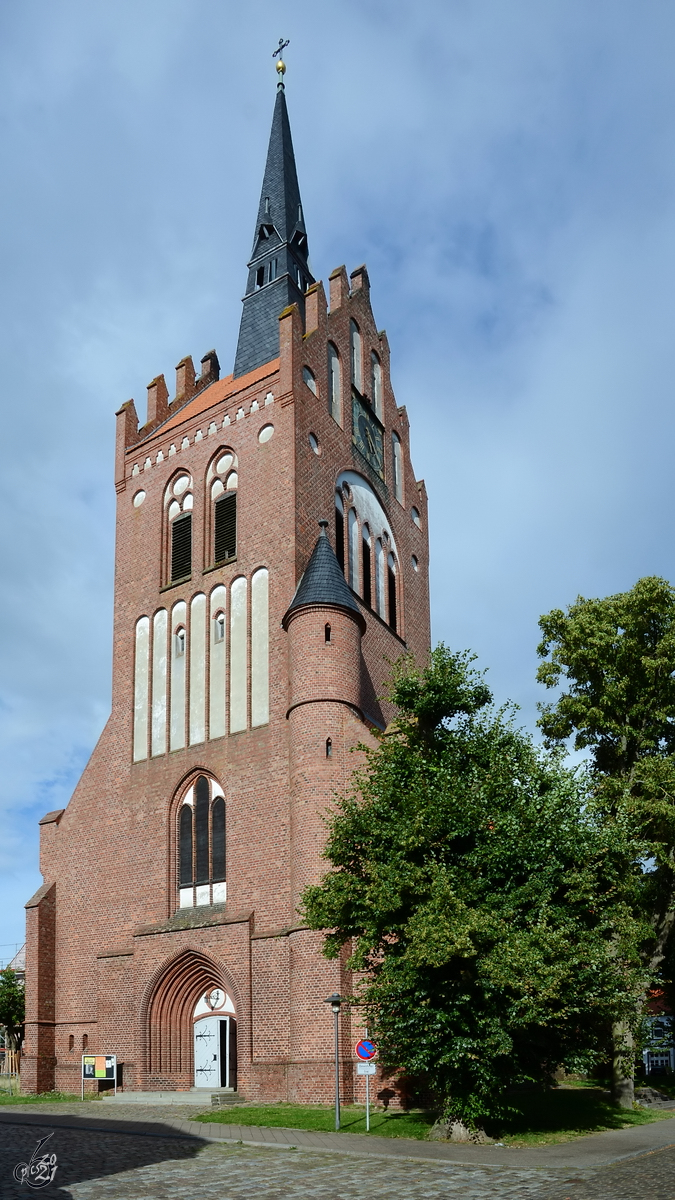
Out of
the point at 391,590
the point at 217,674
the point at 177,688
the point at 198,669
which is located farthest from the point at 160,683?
the point at 391,590

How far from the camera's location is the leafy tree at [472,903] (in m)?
16.6

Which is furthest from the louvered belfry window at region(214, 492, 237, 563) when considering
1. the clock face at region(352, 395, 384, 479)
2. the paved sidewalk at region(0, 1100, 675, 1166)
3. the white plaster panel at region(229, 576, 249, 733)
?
the paved sidewalk at region(0, 1100, 675, 1166)

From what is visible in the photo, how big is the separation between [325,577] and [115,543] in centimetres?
944

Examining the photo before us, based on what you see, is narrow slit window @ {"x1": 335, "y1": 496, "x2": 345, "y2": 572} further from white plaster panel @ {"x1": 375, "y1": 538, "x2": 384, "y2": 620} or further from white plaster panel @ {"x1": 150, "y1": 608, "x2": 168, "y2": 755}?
white plaster panel @ {"x1": 150, "y1": 608, "x2": 168, "y2": 755}

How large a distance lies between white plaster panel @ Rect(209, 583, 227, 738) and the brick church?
62mm

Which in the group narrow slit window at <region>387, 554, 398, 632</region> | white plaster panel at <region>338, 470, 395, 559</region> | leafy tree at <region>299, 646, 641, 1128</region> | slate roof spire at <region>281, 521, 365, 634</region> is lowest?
leafy tree at <region>299, 646, 641, 1128</region>

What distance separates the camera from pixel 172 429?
1330 inches

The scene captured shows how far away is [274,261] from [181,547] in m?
12.6

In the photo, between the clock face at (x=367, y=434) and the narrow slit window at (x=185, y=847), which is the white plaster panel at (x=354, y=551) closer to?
the clock face at (x=367, y=434)

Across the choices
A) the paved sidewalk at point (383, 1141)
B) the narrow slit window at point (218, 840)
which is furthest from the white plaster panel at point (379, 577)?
the paved sidewalk at point (383, 1141)

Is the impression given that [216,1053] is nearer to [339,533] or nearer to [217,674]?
[217,674]

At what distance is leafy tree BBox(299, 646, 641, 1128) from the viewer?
54.3ft

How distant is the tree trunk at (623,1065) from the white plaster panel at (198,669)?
12.6m

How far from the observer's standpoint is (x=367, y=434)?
116 ft
